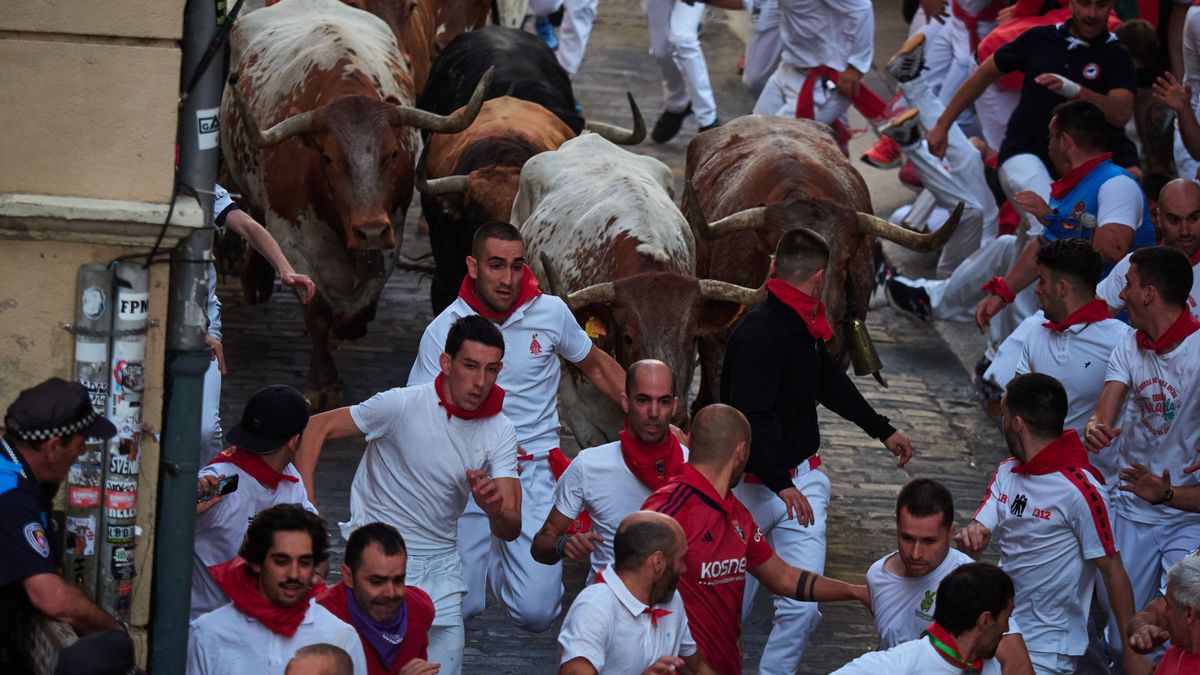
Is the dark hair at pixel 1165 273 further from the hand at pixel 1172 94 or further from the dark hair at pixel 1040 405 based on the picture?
the hand at pixel 1172 94

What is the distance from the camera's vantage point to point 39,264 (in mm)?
5773

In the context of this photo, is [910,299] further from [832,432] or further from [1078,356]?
[1078,356]

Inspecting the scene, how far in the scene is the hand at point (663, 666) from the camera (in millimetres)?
5723

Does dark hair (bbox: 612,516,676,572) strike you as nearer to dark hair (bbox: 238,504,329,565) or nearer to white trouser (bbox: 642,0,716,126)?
dark hair (bbox: 238,504,329,565)

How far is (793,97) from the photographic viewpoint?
570 inches

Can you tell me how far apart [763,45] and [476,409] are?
32.1 ft

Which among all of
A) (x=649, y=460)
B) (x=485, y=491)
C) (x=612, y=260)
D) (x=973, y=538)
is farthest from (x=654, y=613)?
(x=612, y=260)

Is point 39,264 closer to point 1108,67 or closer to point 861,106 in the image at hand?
point 1108,67

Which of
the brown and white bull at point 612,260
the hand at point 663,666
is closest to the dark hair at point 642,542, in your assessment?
the hand at point 663,666

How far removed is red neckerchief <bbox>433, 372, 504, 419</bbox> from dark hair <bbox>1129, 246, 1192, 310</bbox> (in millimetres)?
2977

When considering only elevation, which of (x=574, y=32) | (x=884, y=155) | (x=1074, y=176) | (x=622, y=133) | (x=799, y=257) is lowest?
(x=574, y=32)

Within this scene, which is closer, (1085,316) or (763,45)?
(1085,316)

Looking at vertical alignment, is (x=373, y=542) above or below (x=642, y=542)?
below

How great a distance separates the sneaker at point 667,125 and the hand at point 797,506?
10.2m
